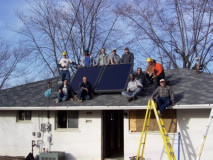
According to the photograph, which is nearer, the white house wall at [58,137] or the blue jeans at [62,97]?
the white house wall at [58,137]

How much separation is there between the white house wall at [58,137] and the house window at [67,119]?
223 millimetres

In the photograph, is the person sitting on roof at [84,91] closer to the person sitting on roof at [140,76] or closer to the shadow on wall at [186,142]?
the person sitting on roof at [140,76]

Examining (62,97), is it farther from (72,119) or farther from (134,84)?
(134,84)

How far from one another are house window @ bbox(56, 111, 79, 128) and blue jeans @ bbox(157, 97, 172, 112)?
13.2 ft

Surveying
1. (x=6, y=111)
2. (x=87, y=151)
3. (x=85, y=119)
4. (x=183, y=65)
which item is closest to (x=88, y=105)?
(x=85, y=119)

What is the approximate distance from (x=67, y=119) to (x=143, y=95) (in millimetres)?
3528

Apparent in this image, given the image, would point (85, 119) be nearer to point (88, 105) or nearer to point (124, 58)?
point (88, 105)

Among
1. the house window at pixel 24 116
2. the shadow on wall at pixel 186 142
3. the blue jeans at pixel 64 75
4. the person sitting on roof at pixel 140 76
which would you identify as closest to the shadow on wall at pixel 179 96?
the shadow on wall at pixel 186 142

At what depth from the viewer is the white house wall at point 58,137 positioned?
13.4m

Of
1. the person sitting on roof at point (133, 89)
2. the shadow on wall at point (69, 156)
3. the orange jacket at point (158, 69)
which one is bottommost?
the shadow on wall at point (69, 156)

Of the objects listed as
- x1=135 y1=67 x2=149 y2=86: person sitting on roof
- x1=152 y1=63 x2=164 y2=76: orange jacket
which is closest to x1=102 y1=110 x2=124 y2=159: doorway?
x1=135 y1=67 x2=149 y2=86: person sitting on roof

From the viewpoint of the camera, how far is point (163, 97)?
11570 mm

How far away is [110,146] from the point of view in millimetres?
14609

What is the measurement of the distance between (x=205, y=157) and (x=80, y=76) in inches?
269
